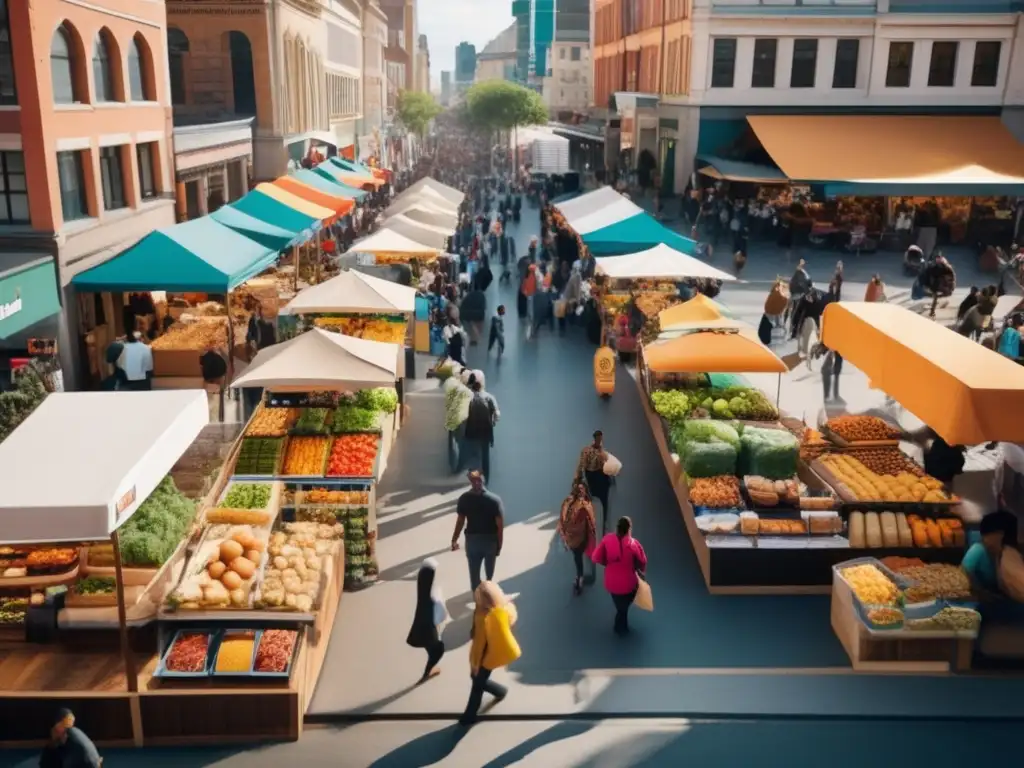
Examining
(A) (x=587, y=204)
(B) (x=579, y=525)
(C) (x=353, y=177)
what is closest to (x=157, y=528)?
(B) (x=579, y=525)

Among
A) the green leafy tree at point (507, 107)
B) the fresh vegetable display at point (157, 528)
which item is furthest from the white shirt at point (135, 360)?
the green leafy tree at point (507, 107)

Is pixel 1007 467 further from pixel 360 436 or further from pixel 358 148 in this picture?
pixel 358 148

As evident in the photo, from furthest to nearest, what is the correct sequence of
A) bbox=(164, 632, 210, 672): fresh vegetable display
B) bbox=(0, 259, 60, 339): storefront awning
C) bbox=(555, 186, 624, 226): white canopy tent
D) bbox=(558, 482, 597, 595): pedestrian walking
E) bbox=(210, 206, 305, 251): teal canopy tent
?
bbox=(555, 186, 624, 226): white canopy tent → bbox=(210, 206, 305, 251): teal canopy tent → bbox=(0, 259, 60, 339): storefront awning → bbox=(558, 482, 597, 595): pedestrian walking → bbox=(164, 632, 210, 672): fresh vegetable display

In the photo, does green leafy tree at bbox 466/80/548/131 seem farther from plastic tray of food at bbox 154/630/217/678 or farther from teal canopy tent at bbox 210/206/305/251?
plastic tray of food at bbox 154/630/217/678

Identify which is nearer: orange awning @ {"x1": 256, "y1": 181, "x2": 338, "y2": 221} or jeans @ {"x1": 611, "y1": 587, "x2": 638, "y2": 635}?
jeans @ {"x1": 611, "y1": 587, "x2": 638, "y2": 635}

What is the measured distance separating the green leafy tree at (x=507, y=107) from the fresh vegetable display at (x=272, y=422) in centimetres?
6648

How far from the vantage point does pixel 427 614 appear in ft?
29.3

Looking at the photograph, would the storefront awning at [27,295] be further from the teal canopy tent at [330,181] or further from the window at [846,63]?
the window at [846,63]

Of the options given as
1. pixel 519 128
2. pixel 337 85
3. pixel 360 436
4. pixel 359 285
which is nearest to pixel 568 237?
pixel 359 285

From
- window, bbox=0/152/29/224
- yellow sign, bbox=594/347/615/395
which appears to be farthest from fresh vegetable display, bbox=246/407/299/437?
window, bbox=0/152/29/224

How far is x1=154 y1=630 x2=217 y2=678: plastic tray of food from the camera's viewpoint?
845 centimetres

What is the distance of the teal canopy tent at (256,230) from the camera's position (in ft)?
70.2

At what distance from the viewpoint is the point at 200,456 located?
12539mm

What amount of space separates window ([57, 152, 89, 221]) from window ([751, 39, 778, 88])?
28.4 meters
